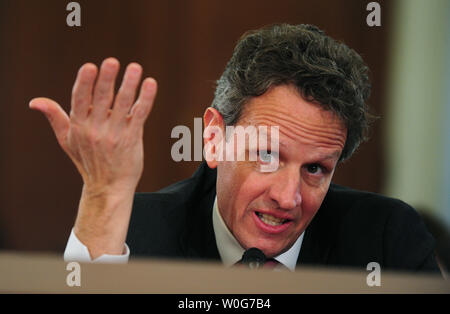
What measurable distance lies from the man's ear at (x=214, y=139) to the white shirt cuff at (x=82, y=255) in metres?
0.34

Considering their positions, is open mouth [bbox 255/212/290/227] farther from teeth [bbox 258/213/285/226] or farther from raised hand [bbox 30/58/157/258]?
raised hand [bbox 30/58/157/258]

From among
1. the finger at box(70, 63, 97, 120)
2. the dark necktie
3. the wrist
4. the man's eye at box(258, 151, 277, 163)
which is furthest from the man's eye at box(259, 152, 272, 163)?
the finger at box(70, 63, 97, 120)

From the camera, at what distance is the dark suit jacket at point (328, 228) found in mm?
1437

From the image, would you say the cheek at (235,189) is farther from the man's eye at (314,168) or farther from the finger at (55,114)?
the finger at (55,114)

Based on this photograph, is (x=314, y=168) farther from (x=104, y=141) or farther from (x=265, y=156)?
(x=104, y=141)

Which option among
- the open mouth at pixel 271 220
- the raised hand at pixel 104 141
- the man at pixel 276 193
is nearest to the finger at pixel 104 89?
the raised hand at pixel 104 141

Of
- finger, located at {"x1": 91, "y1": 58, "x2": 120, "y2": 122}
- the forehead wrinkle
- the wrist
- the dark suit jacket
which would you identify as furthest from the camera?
the dark suit jacket

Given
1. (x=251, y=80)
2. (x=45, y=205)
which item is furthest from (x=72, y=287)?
(x=251, y=80)

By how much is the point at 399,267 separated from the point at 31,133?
0.95m

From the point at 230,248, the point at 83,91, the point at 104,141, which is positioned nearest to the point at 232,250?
the point at 230,248

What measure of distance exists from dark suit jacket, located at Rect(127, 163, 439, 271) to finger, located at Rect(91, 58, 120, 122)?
383 mm

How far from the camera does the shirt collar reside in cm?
143

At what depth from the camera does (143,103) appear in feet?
3.54
